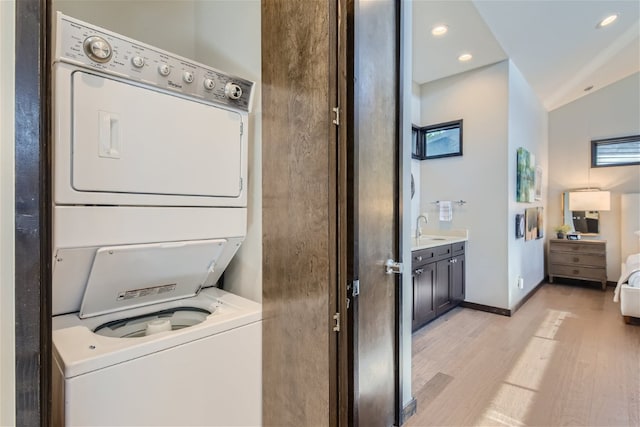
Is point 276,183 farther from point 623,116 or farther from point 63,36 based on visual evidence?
point 623,116

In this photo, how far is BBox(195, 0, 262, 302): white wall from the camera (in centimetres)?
146

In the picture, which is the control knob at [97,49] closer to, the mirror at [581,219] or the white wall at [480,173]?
the white wall at [480,173]

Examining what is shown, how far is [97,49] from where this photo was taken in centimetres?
98

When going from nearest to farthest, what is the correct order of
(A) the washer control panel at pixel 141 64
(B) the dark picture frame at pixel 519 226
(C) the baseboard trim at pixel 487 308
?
(A) the washer control panel at pixel 141 64 → (C) the baseboard trim at pixel 487 308 → (B) the dark picture frame at pixel 519 226

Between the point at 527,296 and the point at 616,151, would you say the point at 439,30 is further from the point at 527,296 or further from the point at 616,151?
the point at 616,151

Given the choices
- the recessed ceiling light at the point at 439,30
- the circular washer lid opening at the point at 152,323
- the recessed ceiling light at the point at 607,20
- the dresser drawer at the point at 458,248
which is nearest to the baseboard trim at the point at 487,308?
the dresser drawer at the point at 458,248

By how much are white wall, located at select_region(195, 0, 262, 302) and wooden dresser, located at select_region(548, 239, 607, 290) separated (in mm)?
5493

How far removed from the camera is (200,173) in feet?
4.15

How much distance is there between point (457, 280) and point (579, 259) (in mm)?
2719

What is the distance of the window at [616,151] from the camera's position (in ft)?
15.8

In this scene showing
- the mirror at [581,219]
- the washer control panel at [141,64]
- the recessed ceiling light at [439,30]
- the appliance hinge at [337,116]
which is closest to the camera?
A: the washer control panel at [141,64]

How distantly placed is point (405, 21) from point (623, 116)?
535cm

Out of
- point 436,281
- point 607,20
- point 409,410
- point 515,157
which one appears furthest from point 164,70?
point 607,20

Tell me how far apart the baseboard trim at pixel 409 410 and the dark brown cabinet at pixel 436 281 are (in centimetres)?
105
